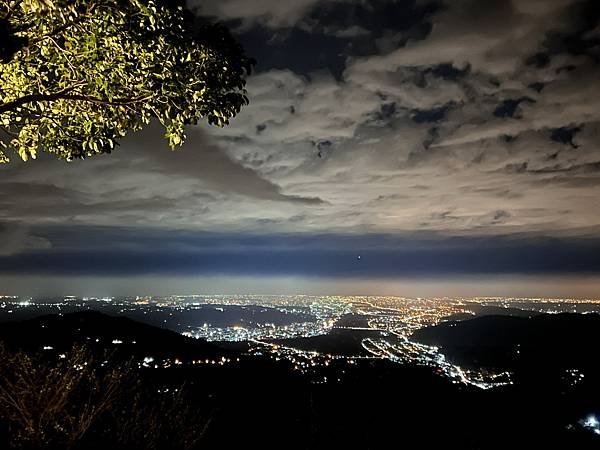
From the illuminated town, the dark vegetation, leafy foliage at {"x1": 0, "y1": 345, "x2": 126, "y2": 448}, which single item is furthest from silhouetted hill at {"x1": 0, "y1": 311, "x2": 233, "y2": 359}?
leafy foliage at {"x1": 0, "y1": 345, "x2": 126, "y2": 448}

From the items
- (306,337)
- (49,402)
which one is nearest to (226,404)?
(49,402)

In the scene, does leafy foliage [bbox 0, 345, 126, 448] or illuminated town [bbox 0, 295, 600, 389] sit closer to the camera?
leafy foliage [bbox 0, 345, 126, 448]

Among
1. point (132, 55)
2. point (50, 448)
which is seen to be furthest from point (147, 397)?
point (132, 55)

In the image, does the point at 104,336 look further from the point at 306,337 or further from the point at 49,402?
the point at 306,337

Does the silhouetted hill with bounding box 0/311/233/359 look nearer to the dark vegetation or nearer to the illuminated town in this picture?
the dark vegetation

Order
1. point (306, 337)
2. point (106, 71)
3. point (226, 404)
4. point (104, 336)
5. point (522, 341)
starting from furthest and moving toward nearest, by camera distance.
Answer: point (306, 337) < point (522, 341) < point (104, 336) < point (226, 404) < point (106, 71)
